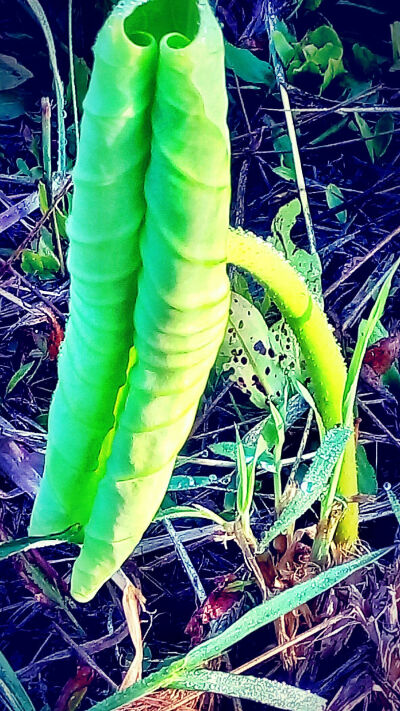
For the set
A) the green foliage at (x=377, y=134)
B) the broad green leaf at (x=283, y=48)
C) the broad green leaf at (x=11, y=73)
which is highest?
the broad green leaf at (x=283, y=48)

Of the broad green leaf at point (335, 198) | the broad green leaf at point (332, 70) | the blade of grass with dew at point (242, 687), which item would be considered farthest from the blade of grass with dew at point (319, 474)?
the broad green leaf at point (332, 70)

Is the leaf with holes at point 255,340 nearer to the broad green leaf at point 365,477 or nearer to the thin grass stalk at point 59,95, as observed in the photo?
the broad green leaf at point 365,477

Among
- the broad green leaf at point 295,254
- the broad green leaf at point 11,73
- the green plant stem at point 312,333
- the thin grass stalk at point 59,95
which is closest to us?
the green plant stem at point 312,333

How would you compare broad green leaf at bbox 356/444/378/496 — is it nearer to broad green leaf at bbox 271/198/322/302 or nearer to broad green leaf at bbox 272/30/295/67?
broad green leaf at bbox 271/198/322/302

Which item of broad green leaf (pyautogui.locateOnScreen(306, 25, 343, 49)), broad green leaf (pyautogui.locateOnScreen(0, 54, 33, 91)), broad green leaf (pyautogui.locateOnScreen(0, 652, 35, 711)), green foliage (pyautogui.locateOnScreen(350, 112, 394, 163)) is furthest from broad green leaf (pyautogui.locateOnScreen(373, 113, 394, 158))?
broad green leaf (pyautogui.locateOnScreen(0, 652, 35, 711))

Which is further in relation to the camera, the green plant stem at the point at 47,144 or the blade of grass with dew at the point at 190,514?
the green plant stem at the point at 47,144

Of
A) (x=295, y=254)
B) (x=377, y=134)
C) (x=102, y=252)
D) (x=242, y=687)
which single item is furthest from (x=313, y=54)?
(x=242, y=687)

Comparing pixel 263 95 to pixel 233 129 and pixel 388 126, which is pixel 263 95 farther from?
pixel 388 126

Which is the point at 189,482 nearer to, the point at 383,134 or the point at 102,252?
the point at 102,252
